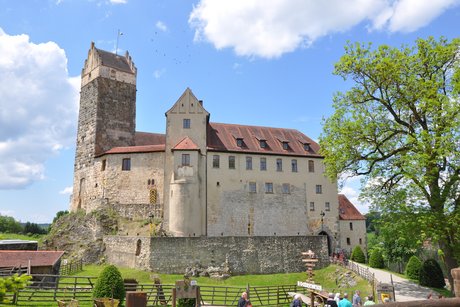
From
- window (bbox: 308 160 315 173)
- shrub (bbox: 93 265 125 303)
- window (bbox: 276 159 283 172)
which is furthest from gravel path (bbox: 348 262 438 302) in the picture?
shrub (bbox: 93 265 125 303)

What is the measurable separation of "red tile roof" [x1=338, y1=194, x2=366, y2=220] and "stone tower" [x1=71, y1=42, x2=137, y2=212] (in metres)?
27.2

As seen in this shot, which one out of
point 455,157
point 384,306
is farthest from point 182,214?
point 384,306

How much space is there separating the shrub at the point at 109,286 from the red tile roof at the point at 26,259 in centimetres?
833

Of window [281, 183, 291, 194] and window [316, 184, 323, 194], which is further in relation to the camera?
window [316, 184, 323, 194]

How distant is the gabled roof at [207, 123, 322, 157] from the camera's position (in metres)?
43.4

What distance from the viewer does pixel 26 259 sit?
26.6 meters

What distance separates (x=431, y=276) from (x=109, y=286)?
22.3 meters

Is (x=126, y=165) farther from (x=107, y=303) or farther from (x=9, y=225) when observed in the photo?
(x=9, y=225)

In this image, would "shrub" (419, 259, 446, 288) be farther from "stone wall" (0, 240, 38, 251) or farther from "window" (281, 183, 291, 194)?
"stone wall" (0, 240, 38, 251)

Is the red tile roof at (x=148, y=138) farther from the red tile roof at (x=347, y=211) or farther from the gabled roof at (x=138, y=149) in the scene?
the red tile roof at (x=347, y=211)

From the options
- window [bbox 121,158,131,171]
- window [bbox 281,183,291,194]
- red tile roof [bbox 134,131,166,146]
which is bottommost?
window [bbox 281,183,291,194]

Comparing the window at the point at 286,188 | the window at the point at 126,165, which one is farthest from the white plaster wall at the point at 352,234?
the window at the point at 126,165

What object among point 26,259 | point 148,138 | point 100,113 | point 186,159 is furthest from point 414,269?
point 100,113

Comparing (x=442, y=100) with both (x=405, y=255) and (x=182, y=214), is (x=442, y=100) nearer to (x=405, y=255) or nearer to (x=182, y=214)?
(x=182, y=214)
